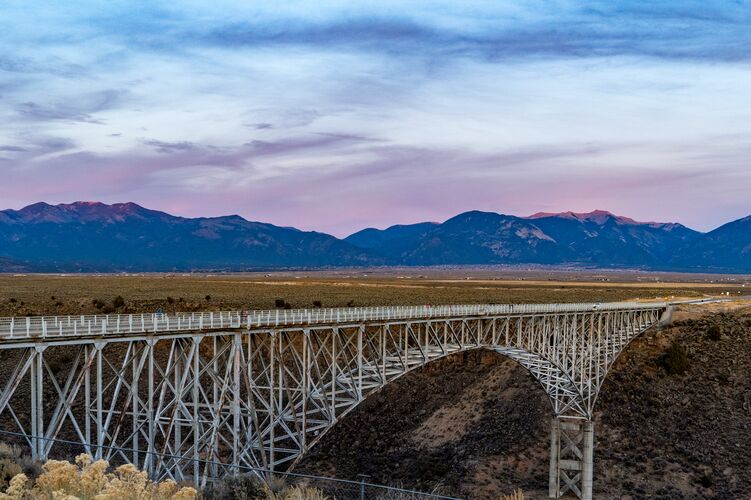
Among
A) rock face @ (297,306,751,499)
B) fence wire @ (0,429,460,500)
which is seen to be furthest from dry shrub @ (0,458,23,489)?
rock face @ (297,306,751,499)

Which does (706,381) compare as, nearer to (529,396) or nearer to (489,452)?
(529,396)

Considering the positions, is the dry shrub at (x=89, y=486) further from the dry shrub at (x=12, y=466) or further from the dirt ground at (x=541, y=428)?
the dirt ground at (x=541, y=428)

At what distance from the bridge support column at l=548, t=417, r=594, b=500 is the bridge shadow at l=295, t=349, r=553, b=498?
1931 millimetres

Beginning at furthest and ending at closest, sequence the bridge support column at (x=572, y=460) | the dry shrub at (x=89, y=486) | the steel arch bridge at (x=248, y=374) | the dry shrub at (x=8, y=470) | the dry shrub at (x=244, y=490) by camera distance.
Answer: the bridge support column at (x=572, y=460) → the steel arch bridge at (x=248, y=374) → the dry shrub at (x=244, y=490) → the dry shrub at (x=8, y=470) → the dry shrub at (x=89, y=486)

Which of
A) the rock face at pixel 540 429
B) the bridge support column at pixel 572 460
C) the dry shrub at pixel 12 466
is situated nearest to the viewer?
the dry shrub at pixel 12 466

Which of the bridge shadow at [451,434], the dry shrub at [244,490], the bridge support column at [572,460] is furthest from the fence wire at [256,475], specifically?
the bridge support column at [572,460]

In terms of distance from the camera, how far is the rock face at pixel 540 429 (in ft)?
166

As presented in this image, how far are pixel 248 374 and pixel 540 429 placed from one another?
34.0 metres

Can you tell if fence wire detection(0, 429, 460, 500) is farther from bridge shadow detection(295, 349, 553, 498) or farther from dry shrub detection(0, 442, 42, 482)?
bridge shadow detection(295, 349, 553, 498)

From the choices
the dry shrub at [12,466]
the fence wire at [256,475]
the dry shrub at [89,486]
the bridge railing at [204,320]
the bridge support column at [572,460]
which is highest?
the bridge railing at [204,320]

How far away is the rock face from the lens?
166 feet

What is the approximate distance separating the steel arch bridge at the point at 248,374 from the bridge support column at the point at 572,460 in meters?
0.09

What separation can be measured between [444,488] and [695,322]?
35172mm

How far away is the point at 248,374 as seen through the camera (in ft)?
98.4
